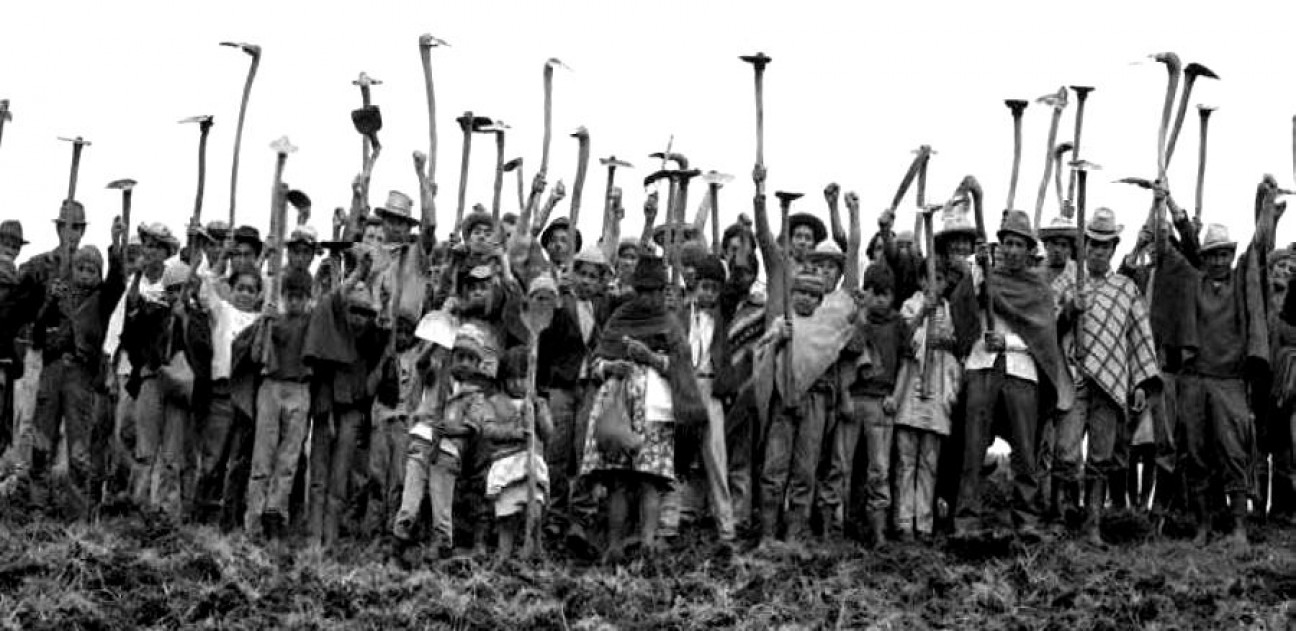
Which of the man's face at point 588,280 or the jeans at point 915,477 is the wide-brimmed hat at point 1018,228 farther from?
the man's face at point 588,280

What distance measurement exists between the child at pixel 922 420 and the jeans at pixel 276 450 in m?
4.28

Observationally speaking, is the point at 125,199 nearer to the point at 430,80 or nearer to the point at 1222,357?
the point at 430,80

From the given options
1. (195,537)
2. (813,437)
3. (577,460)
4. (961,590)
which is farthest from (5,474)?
(961,590)

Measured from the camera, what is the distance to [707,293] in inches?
711

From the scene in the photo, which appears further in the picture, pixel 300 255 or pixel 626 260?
pixel 626 260

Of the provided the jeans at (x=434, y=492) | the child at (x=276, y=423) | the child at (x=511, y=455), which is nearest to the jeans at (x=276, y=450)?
the child at (x=276, y=423)

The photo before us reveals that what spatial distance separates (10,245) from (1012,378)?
26.4 feet

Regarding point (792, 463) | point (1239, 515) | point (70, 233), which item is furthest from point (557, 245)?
point (1239, 515)

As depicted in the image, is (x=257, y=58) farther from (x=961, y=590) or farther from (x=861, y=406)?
(x=961, y=590)

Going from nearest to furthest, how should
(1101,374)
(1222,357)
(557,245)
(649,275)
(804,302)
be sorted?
(649,275) < (1101,374) < (804,302) < (1222,357) < (557,245)

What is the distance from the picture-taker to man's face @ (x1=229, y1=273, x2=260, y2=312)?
18.7 m

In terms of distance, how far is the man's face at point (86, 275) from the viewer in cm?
1908

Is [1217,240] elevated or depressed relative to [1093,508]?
elevated

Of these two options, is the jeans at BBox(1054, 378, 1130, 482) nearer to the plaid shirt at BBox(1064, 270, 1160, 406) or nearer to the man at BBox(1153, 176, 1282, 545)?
the plaid shirt at BBox(1064, 270, 1160, 406)
